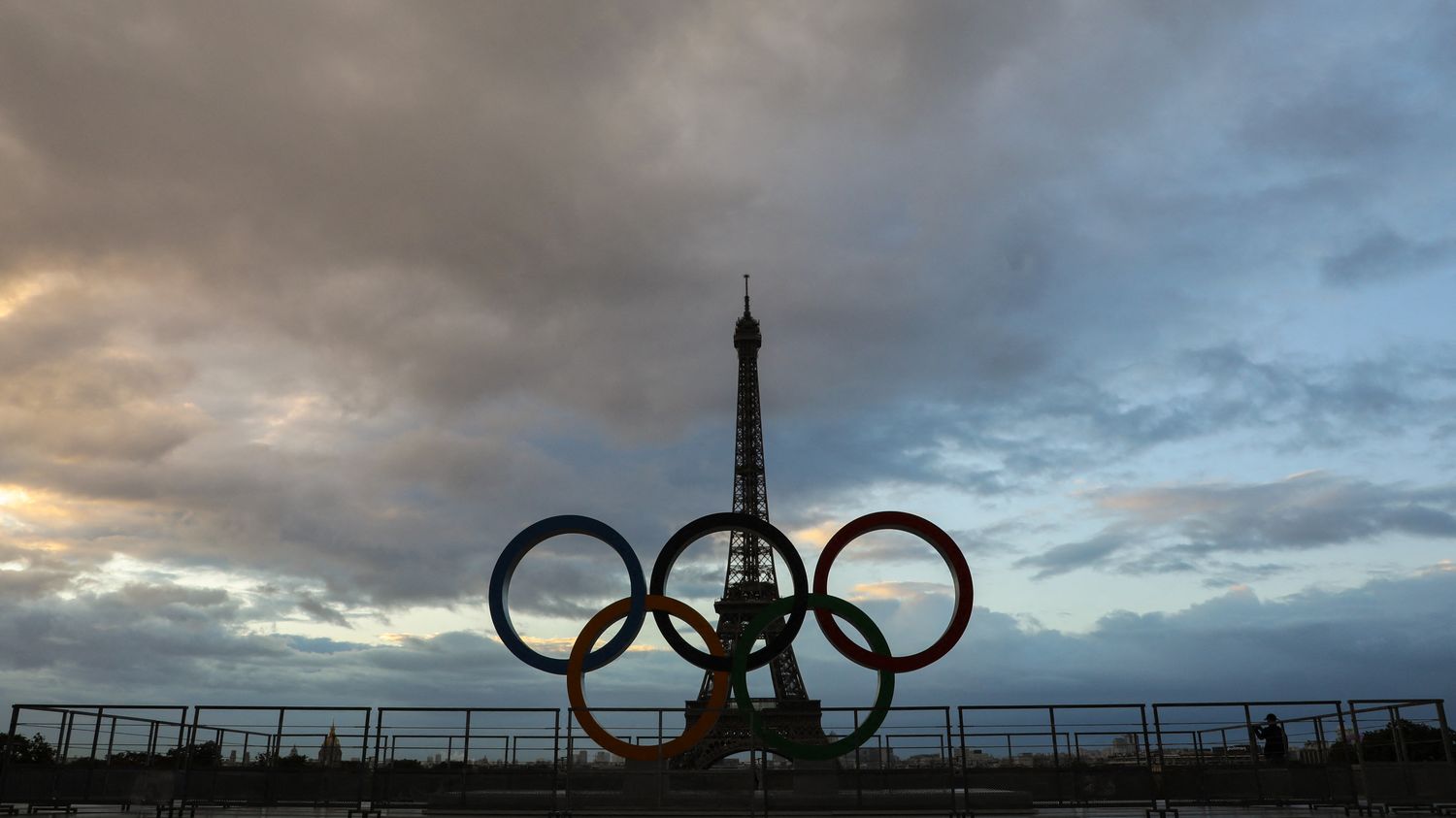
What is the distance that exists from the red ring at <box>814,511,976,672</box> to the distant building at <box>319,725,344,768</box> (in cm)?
956

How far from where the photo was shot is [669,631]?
20.1 metres

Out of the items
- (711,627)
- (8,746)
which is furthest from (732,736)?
(8,746)

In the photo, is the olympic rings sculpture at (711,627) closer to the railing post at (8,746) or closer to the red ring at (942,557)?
the red ring at (942,557)

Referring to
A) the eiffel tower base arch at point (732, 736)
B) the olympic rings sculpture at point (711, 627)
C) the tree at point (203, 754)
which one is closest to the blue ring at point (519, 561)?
the olympic rings sculpture at point (711, 627)

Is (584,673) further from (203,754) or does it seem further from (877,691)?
(203,754)

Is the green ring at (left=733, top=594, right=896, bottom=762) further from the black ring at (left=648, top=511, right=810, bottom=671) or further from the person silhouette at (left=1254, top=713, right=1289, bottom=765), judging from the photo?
the person silhouette at (left=1254, top=713, right=1289, bottom=765)

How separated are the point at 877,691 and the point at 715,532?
14.9 ft

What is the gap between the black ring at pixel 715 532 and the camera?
1972 centimetres

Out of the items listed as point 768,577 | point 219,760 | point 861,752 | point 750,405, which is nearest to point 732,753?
point 768,577

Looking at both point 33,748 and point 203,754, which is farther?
point 33,748

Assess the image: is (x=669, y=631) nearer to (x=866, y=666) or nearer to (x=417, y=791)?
(x=866, y=666)

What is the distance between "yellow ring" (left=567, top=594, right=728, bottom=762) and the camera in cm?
1836

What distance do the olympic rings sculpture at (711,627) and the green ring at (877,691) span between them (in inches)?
0.8

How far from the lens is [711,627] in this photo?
66.2ft
